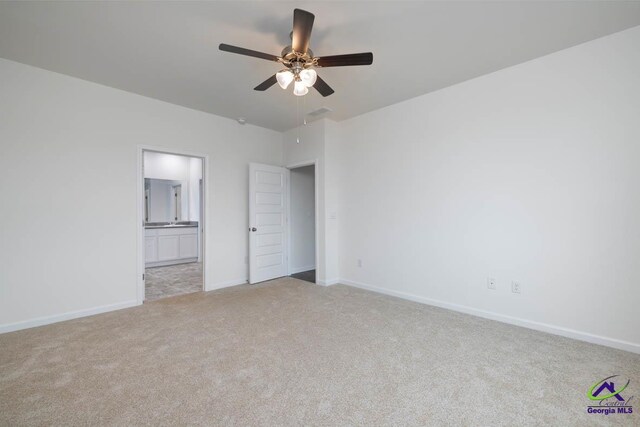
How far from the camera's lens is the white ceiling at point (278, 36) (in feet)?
6.94

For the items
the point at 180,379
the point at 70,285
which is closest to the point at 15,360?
the point at 70,285

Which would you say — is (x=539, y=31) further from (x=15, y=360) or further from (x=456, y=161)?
(x=15, y=360)

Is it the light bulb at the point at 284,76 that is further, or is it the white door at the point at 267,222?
the white door at the point at 267,222

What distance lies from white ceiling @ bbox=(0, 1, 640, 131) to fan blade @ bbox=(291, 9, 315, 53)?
290mm

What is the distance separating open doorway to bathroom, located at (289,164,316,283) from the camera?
5.45 meters

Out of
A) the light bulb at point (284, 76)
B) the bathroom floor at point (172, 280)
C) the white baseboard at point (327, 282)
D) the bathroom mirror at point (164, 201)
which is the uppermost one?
the light bulb at point (284, 76)

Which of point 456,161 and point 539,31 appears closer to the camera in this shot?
point 539,31

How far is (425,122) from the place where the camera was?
3.63 m

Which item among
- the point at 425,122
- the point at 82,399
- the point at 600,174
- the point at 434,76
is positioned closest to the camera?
the point at 82,399

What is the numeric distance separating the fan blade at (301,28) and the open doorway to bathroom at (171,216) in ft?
14.2

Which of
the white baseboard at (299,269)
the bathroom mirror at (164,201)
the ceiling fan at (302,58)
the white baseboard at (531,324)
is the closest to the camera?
the ceiling fan at (302,58)

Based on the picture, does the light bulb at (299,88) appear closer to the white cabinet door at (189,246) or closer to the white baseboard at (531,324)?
the white baseboard at (531,324)

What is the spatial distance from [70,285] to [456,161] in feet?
15.7

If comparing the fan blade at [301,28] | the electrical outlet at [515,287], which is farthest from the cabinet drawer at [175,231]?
the electrical outlet at [515,287]
